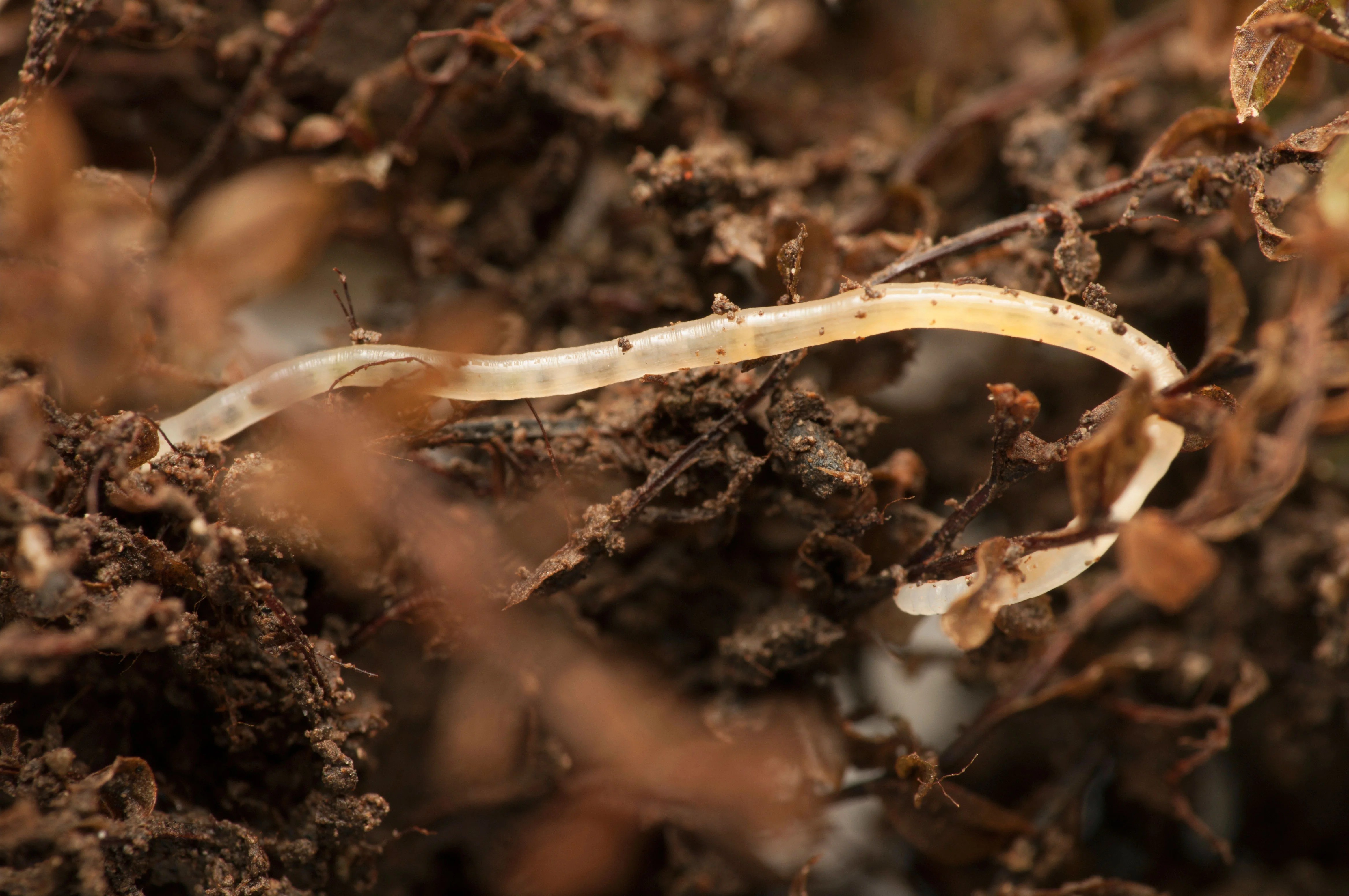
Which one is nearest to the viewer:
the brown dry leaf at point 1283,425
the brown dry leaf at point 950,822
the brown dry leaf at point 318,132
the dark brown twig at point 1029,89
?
the brown dry leaf at point 1283,425

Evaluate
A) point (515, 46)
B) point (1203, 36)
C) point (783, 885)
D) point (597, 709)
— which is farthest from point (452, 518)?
point (1203, 36)

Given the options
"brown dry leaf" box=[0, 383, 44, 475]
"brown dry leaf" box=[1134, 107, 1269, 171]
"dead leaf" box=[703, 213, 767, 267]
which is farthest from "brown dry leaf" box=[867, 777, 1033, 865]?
"brown dry leaf" box=[0, 383, 44, 475]

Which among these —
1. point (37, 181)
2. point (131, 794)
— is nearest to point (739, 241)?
point (37, 181)

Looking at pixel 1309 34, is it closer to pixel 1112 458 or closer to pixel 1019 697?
pixel 1112 458

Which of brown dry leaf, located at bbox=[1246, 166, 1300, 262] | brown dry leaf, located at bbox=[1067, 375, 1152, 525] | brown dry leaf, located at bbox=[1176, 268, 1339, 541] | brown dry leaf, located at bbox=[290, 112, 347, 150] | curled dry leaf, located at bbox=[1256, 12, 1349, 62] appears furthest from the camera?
brown dry leaf, located at bbox=[290, 112, 347, 150]

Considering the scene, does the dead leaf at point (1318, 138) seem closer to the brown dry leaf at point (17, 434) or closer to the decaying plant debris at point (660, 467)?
the decaying plant debris at point (660, 467)

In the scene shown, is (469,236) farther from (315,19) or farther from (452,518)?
(452,518)

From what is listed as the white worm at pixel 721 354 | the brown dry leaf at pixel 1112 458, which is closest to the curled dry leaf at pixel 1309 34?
the white worm at pixel 721 354

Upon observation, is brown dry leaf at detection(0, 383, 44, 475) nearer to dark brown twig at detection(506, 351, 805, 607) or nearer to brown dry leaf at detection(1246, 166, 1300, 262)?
dark brown twig at detection(506, 351, 805, 607)
